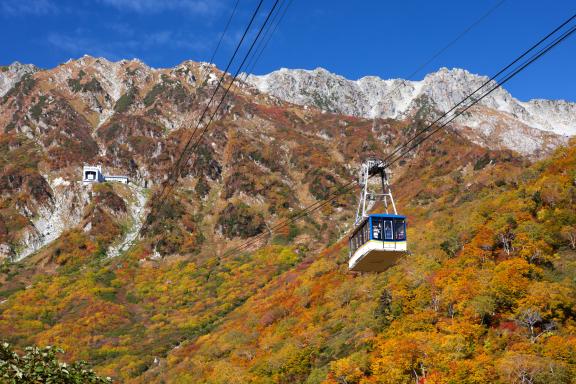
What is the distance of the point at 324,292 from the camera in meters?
103

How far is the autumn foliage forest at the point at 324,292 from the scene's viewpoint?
6088cm

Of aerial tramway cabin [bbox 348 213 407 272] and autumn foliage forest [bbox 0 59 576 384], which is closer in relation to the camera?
aerial tramway cabin [bbox 348 213 407 272]

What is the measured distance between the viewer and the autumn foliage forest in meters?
60.9

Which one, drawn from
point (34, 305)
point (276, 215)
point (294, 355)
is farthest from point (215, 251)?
point (294, 355)

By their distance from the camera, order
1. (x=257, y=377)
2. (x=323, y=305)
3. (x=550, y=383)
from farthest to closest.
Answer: (x=323, y=305)
(x=257, y=377)
(x=550, y=383)

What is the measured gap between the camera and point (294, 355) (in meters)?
78.6

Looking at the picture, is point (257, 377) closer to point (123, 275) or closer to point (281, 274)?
point (281, 274)

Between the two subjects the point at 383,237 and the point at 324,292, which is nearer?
the point at 383,237

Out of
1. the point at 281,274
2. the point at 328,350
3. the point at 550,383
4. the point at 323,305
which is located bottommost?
the point at 550,383

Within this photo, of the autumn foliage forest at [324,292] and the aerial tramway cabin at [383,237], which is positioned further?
the autumn foliage forest at [324,292]

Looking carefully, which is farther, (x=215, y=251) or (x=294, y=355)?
(x=215, y=251)

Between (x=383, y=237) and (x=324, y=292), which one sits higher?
(x=324, y=292)

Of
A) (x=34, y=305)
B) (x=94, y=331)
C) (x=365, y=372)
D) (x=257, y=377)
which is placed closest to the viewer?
(x=365, y=372)

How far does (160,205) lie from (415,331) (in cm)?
14350
